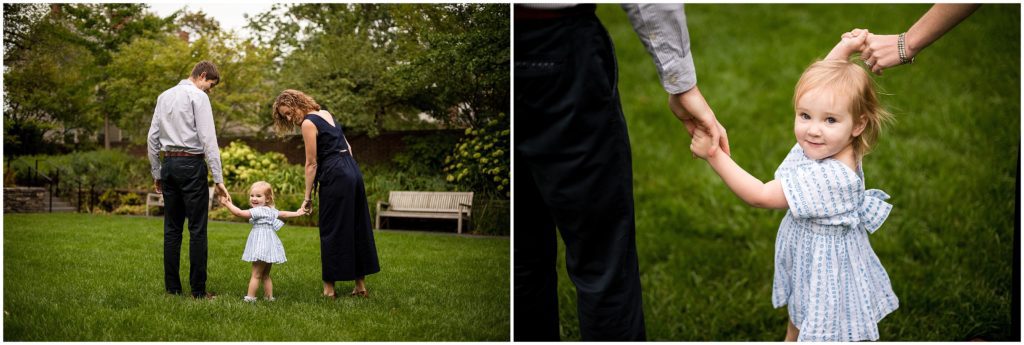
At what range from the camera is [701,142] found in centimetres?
258

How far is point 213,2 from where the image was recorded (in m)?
3.50

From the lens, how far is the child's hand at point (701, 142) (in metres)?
2.56

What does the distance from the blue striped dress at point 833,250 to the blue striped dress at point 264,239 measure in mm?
2026

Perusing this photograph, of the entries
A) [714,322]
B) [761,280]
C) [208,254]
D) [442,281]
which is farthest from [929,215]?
[208,254]

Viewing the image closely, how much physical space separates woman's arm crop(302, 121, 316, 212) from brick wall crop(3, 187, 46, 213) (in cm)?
110

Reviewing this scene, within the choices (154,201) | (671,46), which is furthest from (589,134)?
(154,201)

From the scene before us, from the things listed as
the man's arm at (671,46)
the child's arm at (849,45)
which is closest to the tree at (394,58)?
the man's arm at (671,46)

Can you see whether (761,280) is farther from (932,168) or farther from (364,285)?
(364,285)

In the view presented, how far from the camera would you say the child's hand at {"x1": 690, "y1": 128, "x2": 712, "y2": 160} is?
2562 mm

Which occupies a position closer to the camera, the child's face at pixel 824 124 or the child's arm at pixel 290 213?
the child's face at pixel 824 124

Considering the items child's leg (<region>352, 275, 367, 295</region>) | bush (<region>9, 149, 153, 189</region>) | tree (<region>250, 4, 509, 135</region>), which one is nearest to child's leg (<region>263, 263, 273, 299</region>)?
child's leg (<region>352, 275, 367, 295</region>)

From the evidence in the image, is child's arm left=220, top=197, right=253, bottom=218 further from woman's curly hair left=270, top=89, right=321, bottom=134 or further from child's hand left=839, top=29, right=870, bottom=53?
child's hand left=839, top=29, right=870, bottom=53

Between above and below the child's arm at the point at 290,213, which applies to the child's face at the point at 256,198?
above

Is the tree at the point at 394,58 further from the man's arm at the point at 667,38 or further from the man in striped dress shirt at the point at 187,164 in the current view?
the man's arm at the point at 667,38
